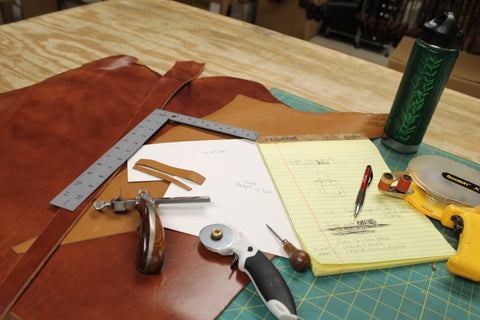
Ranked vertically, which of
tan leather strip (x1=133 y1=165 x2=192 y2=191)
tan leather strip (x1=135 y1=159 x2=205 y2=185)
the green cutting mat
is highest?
tan leather strip (x1=135 y1=159 x2=205 y2=185)

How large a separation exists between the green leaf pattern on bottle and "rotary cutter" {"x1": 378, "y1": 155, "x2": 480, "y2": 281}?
8 cm

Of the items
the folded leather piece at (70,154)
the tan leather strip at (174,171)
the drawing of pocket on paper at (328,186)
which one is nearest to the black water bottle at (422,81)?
the drawing of pocket on paper at (328,186)

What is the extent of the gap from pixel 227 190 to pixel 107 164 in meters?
0.24

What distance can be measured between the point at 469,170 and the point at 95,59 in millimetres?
1002

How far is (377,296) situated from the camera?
0.53 metres

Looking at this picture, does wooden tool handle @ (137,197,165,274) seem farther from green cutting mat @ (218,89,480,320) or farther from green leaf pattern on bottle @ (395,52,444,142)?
green leaf pattern on bottle @ (395,52,444,142)

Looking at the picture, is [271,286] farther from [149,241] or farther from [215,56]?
[215,56]

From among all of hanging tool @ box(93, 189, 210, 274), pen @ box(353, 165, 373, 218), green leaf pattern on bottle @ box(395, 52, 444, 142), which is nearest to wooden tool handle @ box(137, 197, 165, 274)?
hanging tool @ box(93, 189, 210, 274)

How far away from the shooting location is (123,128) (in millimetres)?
800

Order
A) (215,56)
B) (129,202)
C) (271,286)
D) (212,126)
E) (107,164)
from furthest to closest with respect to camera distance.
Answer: (215,56)
(212,126)
(107,164)
(129,202)
(271,286)

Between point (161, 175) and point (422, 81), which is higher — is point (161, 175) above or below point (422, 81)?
below

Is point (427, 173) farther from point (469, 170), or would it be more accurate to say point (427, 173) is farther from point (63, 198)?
point (63, 198)

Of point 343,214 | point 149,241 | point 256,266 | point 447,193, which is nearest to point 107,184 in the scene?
point 149,241

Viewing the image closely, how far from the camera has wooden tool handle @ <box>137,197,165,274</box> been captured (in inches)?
19.7
